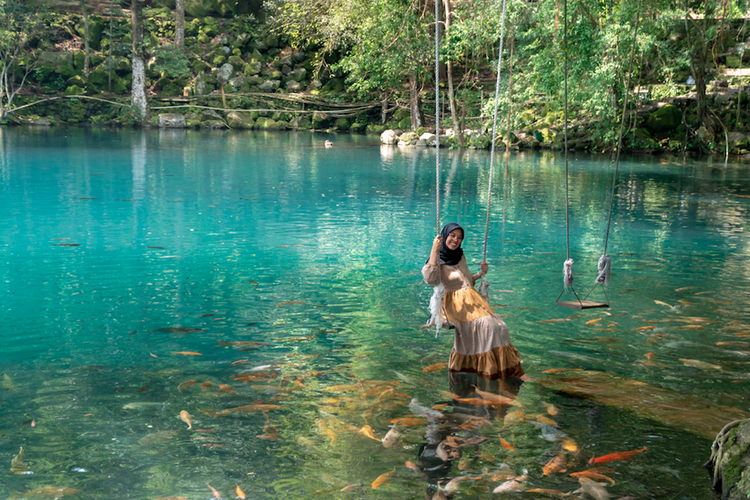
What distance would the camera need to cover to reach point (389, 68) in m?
31.9

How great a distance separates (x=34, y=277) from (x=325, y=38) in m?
31.9

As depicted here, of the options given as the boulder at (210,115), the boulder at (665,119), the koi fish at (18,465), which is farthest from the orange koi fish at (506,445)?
the boulder at (210,115)

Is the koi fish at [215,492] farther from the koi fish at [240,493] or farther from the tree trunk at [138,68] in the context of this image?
the tree trunk at [138,68]

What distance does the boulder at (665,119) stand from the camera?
31.1m

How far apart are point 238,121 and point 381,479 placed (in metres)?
40.8

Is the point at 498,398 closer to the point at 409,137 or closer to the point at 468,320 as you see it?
the point at 468,320

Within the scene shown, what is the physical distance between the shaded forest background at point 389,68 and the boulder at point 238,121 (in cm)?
15

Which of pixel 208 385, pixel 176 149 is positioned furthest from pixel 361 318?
pixel 176 149

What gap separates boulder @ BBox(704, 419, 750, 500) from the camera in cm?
358

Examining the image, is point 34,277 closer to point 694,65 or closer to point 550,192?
point 550,192

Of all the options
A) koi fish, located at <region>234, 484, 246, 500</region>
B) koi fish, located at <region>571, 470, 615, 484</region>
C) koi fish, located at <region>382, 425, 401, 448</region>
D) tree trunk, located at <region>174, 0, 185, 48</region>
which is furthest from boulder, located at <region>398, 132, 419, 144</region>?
koi fish, located at <region>234, 484, 246, 500</region>

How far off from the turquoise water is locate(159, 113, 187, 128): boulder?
82.3ft

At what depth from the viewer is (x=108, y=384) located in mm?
5477

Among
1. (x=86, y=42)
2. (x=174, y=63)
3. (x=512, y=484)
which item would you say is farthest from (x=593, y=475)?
(x=86, y=42)
